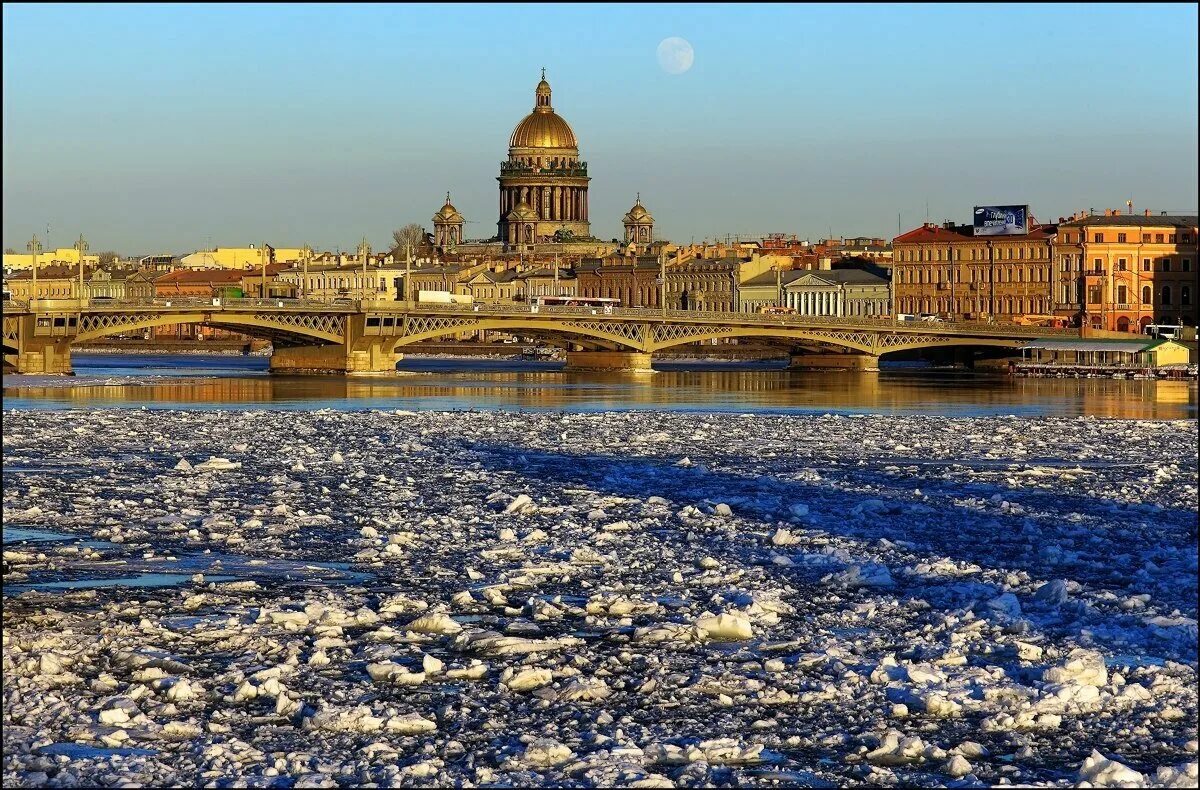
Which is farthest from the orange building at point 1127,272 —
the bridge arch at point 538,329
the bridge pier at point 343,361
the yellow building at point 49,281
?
the yellow building at point 49,281

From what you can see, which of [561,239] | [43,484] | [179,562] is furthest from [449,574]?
[561,239]

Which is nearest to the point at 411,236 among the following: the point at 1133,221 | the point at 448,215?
the point at 448,215

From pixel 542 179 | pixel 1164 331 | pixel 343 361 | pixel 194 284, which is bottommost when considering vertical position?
pixel 343 361

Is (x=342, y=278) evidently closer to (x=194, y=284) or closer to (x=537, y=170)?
(x=194, y=284)

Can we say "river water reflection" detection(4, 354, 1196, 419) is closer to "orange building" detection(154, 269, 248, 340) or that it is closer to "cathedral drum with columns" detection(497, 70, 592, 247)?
"orange building" detection(154, 269, 248, 340)

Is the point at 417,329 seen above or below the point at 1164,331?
below

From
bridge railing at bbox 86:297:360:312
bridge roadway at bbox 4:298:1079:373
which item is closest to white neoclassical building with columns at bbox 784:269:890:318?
bridge roadway at bbox 4:298:1079:373

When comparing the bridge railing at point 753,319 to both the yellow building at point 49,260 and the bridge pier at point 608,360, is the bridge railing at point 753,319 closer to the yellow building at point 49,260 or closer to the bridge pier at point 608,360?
the bridge pier at point 608,360

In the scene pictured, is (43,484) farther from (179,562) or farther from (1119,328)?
(1119,328)
